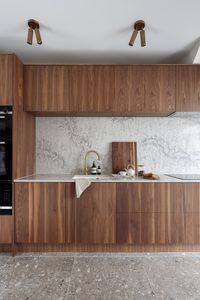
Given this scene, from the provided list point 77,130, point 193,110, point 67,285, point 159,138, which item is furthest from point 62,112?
point 67,285

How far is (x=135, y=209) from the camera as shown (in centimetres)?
212

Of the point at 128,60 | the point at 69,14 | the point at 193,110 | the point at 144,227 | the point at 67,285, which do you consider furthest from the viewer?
the point at 128,60

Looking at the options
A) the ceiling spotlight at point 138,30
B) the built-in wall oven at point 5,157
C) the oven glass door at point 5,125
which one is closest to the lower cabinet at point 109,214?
the built-in wall oven at point 5,157

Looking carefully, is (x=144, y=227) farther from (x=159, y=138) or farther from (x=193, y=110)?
(x=193, y=110)

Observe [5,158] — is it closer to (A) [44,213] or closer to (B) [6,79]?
(A) [44,213]

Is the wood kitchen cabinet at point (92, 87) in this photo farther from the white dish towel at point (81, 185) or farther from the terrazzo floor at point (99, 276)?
the terrazzo floor at point (99, 276)

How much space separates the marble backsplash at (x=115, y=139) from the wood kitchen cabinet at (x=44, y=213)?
23.7 inches

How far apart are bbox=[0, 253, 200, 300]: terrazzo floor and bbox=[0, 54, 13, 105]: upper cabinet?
65.3 inches

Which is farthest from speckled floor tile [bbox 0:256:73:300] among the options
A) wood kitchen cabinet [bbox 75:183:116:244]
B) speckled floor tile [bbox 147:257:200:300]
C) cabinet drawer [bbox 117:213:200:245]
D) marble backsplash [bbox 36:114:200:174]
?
marble backsplash [bbox 36:114:200:174]

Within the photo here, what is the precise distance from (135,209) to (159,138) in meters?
1.08

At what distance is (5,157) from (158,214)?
5.64 ft

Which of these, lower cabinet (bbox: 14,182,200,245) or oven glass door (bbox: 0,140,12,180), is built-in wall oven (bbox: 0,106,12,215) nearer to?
oven glass door (bbox: 0,140,12,180)

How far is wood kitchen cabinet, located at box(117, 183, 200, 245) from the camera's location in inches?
83.2

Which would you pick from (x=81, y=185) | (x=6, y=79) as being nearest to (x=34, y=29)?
(x=6, y=79)
